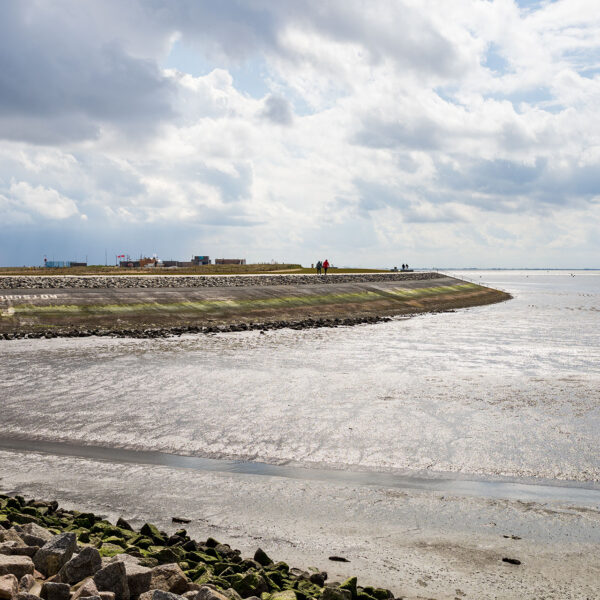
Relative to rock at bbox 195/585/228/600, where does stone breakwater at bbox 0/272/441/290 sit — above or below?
above

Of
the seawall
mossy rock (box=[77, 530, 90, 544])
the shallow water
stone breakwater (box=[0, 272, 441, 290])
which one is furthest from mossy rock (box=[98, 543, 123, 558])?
stone breakwater (box=[0, 272, 441, 290])

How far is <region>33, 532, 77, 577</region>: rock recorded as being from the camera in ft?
21.8

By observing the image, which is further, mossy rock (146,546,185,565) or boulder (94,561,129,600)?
mossy rock (146,546,185,565)

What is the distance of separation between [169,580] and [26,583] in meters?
1.50

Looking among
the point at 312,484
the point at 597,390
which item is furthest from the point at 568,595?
the point at 597,390

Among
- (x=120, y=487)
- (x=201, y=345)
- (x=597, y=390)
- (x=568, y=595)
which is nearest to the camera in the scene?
(x=568, y=595)

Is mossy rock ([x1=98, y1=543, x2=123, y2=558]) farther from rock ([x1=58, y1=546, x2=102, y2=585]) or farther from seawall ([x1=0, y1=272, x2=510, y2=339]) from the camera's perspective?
seawall ([x1=0, y1=272, x2=510, y2=339])

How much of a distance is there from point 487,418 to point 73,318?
32177 mm

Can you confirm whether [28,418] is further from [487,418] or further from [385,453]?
[487,418]

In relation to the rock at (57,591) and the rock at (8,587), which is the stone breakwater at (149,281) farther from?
the rock at (57,591)

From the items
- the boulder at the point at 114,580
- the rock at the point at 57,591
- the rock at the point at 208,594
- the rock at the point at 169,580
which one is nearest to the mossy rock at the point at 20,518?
the rock at the point at 57,591

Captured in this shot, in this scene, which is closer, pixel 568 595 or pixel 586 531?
pixel 568 595

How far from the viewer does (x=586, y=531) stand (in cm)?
891

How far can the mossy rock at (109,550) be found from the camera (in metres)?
7.28
